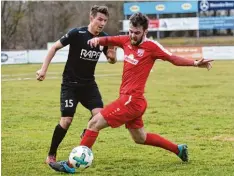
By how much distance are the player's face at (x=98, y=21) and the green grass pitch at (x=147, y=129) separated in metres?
1.93

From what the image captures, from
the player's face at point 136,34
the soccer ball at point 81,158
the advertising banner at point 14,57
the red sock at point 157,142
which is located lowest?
the advertising banner at point 14,57

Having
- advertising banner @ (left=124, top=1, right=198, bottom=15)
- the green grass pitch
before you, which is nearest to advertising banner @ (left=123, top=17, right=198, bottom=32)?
advertising banner @ (left=124, top=1, right=198, bottom=15)

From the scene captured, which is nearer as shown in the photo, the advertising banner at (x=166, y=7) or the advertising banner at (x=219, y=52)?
the advertising banner at (x=219, y=52)

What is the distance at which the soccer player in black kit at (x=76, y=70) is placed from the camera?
24.4 ft

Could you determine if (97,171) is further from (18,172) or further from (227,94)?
(227,94)

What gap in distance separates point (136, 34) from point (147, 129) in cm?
445

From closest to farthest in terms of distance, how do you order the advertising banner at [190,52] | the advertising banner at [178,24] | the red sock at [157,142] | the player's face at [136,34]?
the player's face at [136,34] < the red sock at [157,142] < the advertising banner at [190,52] < the advertising banner at [178,24]

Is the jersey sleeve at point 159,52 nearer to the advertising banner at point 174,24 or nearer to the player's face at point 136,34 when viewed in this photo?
the player's face at point 136,34

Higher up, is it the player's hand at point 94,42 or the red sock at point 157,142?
the player's hand at point 94,42

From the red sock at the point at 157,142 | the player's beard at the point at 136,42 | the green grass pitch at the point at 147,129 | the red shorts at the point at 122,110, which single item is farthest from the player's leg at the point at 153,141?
the player's beard at the point at 136,42

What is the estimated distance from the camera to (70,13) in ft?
223

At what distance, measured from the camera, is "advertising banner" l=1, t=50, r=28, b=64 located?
4381 centimetres

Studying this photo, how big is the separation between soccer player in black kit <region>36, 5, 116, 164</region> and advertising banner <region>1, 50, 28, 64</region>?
37.0 metres

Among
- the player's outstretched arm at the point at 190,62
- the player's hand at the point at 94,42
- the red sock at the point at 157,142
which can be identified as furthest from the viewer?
the red sock at the point at 157,142
